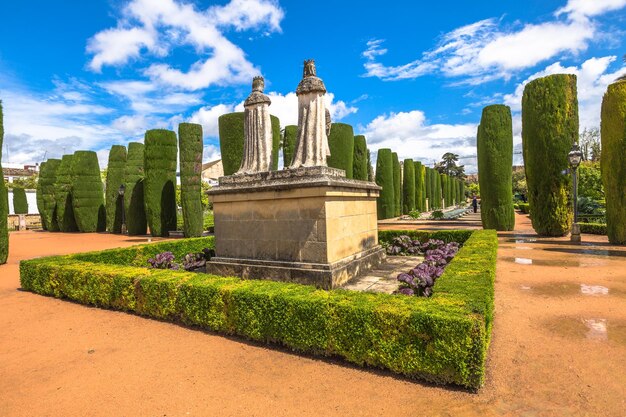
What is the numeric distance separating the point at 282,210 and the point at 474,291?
13.3 feet

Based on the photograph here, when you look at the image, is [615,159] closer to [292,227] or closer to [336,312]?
[292,227]

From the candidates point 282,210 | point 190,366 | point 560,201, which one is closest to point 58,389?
point 190,366

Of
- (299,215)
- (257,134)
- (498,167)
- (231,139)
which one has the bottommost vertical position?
(299,215)

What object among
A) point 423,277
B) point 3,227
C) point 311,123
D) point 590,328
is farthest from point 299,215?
point 3,227

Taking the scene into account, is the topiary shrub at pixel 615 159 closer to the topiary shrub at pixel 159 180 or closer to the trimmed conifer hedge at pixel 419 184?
the topiary shrub at pixel 159 180

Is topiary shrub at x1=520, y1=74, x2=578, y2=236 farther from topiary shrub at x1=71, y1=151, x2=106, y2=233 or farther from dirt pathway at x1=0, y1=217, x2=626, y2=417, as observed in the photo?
topiary shrub at x1=71, y1=151, x2=106, y2=233

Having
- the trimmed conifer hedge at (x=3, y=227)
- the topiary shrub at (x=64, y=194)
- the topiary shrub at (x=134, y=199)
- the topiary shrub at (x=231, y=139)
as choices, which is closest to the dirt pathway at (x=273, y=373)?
the trimmed conifer hedge at (x=3, y=227)

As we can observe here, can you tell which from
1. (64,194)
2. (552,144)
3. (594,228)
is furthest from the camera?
(64,194)

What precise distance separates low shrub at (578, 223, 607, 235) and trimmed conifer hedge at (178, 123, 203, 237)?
18741mm

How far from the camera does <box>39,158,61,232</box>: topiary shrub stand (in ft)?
86.3

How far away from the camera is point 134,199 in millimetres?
21516

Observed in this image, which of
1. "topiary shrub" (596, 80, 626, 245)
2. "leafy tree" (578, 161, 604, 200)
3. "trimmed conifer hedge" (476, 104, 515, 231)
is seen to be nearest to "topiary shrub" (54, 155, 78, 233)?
"trimmed conifer hedge" (476, 104, 515, 231)

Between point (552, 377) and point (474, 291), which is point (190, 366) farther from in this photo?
point (552, 377)

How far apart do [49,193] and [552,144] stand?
32554 millimetres
